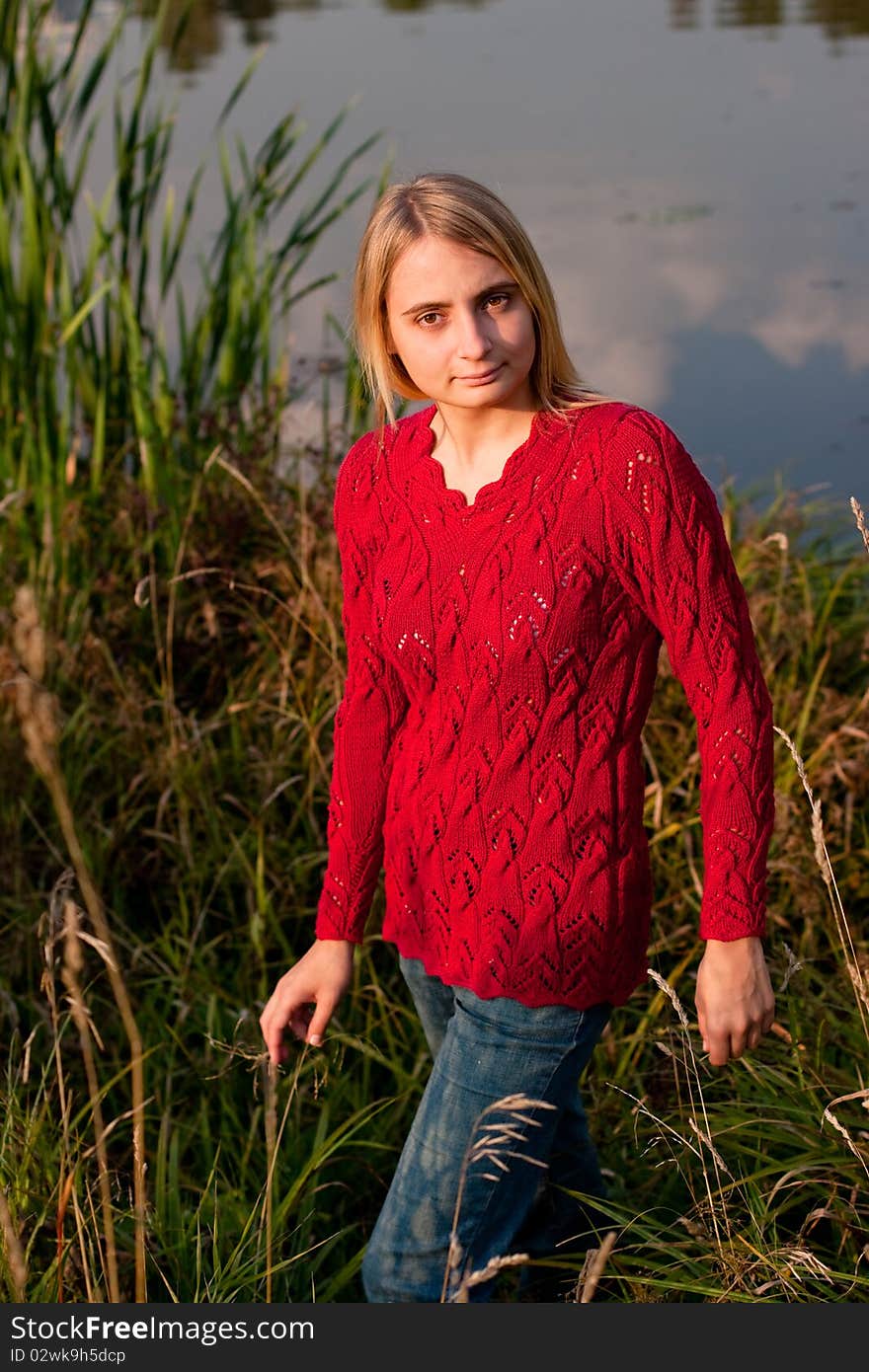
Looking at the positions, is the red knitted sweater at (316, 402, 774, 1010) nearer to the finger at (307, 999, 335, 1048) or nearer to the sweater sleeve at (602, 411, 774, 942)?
the sweater sleeve at (602, 411, 774, 942)

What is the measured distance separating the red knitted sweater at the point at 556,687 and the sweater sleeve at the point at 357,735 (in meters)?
0.02

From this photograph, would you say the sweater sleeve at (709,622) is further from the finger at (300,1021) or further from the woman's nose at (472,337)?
the finger at (300,1021)

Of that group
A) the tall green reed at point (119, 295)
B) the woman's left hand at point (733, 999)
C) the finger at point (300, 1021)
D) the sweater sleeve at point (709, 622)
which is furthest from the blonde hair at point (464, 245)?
the tall green reed at point (119, 295)

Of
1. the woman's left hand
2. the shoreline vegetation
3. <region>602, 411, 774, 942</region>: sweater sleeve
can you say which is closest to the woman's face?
<region>602, 411, 774, 942</region>: sweater sleeve

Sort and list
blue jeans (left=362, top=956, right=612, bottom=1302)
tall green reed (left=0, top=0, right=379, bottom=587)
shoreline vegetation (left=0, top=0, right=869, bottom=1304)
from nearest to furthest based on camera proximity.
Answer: blue jeans (left=362, top=956, right=612, bottom=1302)
shoreline vegetation (left=0, top=0, right=869, bottom=1304)
tall green reed (left=0, top=0, right=379, bottom=587)

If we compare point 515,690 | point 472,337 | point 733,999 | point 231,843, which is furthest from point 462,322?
point 231,843

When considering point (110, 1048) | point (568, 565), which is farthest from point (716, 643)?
point (110, 1048)

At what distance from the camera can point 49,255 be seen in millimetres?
3500

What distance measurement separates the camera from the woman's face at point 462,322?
5.30 feet

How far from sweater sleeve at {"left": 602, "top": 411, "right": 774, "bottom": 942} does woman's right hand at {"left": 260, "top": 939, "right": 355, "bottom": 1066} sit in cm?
50

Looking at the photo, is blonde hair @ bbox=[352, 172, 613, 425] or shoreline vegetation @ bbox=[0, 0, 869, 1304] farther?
shoreline vegetation @ bbox=[0, 0, 869, 1304]

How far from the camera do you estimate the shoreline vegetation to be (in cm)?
183

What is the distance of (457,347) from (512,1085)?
809 mm

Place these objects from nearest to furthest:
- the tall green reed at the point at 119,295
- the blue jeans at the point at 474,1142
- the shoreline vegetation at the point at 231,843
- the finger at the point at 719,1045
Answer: the finger at the point at 719,1045, the blue jeans at the point at 474,1142, the shoreline vegetation at the point at 231,843, the tall green reed at the point at 119,295
